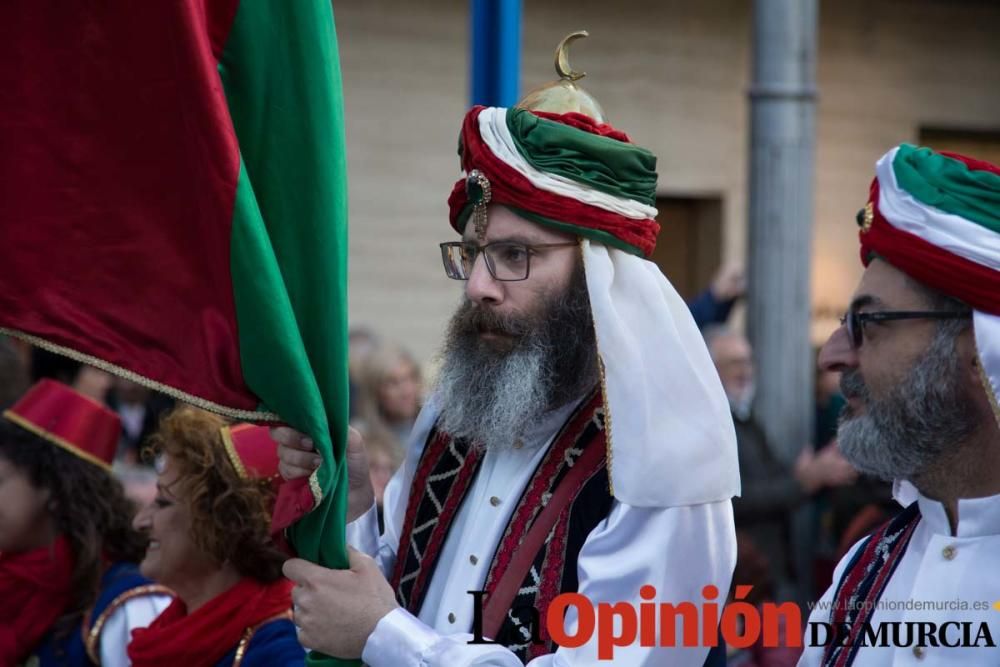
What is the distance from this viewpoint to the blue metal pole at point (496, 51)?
437cm

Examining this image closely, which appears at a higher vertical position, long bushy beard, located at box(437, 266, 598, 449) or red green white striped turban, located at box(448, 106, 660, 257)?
red green white striped turban, located at box(448, 106, 660, 257)

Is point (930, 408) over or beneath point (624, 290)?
beneath

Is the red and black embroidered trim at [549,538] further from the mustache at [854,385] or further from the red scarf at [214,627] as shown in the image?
the red scarf at [214,627]

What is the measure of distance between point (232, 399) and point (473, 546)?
2.32ft

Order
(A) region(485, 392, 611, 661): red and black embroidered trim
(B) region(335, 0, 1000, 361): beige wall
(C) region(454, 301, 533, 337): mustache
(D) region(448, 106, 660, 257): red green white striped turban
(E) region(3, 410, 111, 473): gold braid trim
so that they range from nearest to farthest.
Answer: (A) region(485, 392, 611, 661): red and black embroidered trim
(D) region(448, 106, 660, 257): red green white striped turban
(C) region(454, 301, 533, 337): mustache
(E) region(3, 410, 111, 473): gold braid trim
(B) region(335, 0, 1000, 361): beige wall

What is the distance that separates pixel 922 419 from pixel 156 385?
4.77ft

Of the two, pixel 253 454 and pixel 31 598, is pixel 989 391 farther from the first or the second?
pixel 31 598

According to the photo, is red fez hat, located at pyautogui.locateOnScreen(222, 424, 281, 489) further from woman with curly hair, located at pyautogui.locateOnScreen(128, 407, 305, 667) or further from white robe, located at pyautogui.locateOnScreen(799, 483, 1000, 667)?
white robe, located at pyautogui.locateOnScreen(799, 483, 1000, 667)

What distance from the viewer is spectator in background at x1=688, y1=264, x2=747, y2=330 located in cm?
772

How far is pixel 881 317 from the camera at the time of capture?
111 inches

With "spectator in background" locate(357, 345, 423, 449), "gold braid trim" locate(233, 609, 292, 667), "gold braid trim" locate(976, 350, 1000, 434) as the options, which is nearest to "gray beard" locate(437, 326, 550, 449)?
"gold braid trim" locate(233, 609, 292, 667)

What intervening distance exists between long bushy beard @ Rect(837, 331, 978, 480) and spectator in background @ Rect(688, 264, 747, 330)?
A: 4921mm

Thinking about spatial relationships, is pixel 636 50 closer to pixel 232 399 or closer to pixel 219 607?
pixel 219 607

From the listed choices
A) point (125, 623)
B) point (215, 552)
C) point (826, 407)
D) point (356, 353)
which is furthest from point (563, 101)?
point (826, 407)
